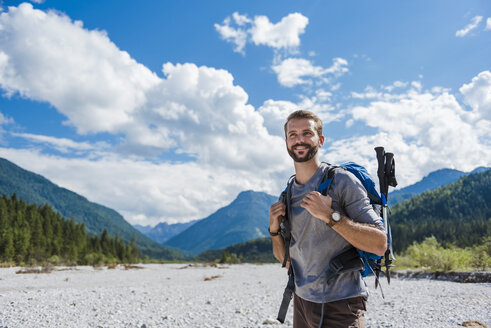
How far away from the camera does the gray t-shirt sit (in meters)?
2.40

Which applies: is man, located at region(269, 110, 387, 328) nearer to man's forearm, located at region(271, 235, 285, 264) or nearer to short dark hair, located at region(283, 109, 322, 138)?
short dark hair, located at region(283, 109, 322, 138)

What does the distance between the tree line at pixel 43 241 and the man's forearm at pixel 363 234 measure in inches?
2154

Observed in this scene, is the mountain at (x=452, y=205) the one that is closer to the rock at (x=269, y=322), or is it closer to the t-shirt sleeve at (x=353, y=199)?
the rock at (x=269, y=322)

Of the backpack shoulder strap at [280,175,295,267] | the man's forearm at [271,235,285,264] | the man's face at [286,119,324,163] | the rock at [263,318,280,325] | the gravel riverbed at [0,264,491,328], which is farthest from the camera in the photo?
the rock at [263,318,280,325]

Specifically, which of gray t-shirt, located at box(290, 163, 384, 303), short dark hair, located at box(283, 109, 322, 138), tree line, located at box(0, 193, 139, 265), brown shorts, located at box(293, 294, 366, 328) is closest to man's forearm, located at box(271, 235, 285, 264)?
Answer: gray t-shirt, located at box(290, 163, 384, 303)

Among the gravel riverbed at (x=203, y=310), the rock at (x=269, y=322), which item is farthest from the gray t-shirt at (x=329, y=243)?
the rock at (x=269, y=322)

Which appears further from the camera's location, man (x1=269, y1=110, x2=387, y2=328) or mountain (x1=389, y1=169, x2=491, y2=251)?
mountain (x1=389, y1=169, x2=491, y2=251)

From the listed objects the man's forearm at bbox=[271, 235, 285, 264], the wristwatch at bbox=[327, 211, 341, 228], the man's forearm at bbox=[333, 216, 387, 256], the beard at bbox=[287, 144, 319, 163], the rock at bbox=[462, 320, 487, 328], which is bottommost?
the rock at bbox=[462, 320, 487, 328]

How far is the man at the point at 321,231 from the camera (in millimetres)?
2283

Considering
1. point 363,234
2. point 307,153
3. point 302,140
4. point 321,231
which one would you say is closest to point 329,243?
point 321,231

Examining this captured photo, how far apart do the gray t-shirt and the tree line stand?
178 feet

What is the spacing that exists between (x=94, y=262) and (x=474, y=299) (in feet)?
190

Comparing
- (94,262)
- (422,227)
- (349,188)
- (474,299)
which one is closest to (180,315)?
(349,188)

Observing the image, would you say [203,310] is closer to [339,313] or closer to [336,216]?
[339,313]
